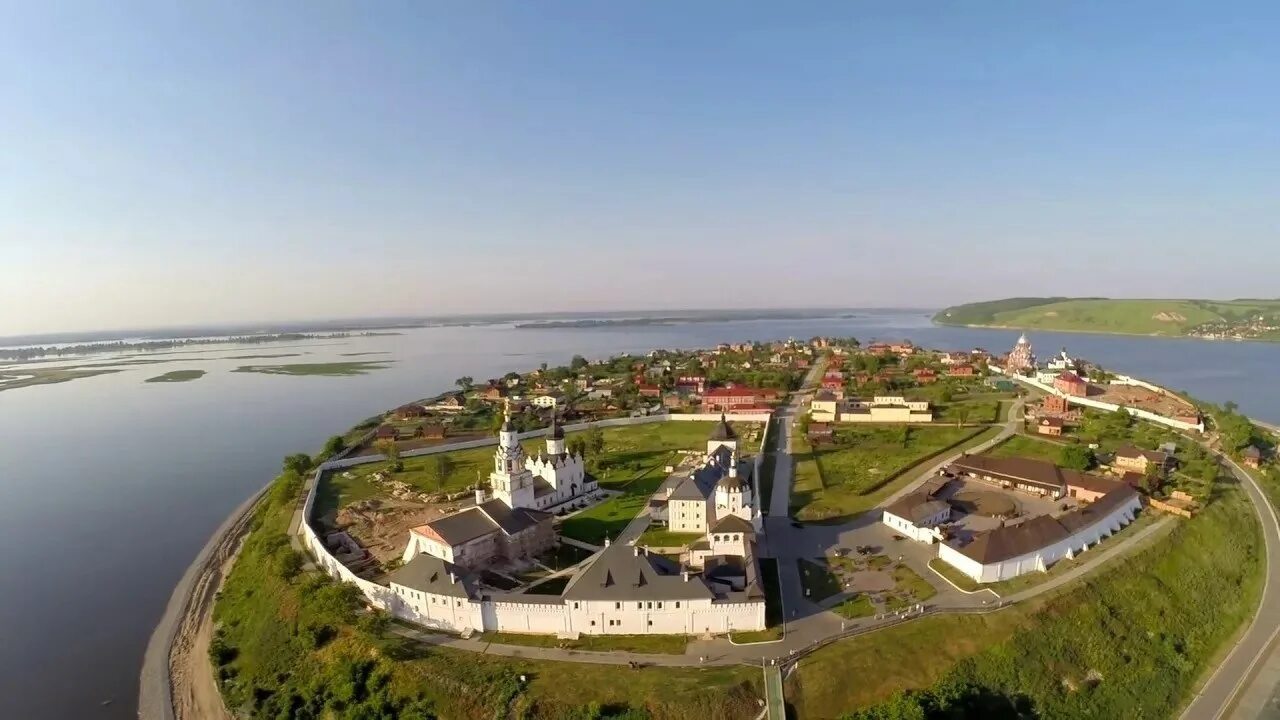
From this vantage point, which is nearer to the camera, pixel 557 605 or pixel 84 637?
pixel 557 605

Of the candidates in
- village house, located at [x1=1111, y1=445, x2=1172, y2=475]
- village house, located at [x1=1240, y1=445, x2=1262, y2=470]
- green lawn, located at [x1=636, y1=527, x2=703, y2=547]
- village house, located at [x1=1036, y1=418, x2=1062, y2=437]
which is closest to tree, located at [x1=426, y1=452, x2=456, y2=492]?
green lawn, located at [x1=636, y1=527, x2=703, y2=547]

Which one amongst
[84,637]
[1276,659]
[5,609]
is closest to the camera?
[1276,659]

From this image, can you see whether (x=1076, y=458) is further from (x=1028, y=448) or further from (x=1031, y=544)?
(x=1031, y=544)

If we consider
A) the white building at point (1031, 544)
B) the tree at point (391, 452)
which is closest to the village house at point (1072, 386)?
the white building at point (1031, 544)

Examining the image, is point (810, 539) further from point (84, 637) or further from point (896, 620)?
point (84, 637)

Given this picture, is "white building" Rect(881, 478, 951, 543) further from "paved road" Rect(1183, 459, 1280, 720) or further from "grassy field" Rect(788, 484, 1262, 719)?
"paved road" Rect(1183, 459, 1280, 720)

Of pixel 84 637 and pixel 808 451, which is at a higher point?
pixel 808 451

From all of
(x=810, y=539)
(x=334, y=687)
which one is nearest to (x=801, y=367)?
(x=810, y=539)
